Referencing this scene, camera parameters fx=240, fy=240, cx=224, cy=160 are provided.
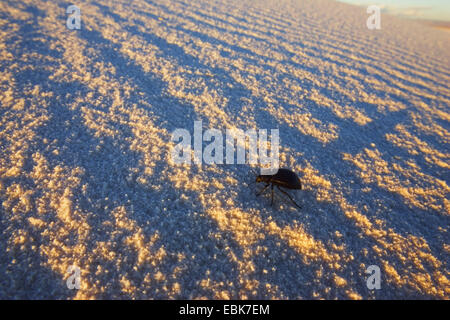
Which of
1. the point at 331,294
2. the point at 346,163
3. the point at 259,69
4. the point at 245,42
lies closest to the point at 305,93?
the point at 259,69

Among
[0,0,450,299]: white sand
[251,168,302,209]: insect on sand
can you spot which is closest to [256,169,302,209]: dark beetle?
[251,168,302,209]: insect on sand

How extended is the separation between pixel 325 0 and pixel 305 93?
5410 millimetres

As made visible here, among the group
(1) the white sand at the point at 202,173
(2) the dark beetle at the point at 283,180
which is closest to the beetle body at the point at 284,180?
(2) the dark beetle at the point at 283,180

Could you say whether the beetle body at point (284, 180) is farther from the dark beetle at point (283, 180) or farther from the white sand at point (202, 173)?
the white sand at point (202, 173)

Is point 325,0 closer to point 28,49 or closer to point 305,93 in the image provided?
point 305,93

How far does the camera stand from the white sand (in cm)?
106

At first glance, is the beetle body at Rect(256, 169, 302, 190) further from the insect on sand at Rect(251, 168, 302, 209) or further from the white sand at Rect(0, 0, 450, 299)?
the white sand at Rect(0, 0, 450, 299)

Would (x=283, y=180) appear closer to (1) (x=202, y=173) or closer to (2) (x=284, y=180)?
(2) (x=284, y=180)

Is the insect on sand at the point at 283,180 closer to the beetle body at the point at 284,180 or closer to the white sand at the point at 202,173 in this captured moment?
the beetle body at the point at 284,180

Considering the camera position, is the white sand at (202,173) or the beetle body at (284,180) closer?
the white sand at (202,173)

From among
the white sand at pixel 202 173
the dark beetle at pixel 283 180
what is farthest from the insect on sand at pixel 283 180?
the white sand at pixel 202 173

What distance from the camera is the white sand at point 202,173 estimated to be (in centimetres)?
106

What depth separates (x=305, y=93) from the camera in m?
2.43

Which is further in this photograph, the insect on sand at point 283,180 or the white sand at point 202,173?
the insect on sand at point 283,180
